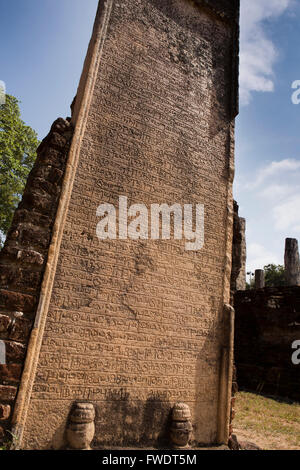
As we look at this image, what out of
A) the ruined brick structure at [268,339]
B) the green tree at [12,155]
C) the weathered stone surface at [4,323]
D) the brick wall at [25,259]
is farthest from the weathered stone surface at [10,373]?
the green tree at [12,155]

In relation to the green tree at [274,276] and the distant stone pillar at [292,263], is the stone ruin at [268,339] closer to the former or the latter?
the distant stone pillar at [292,263]

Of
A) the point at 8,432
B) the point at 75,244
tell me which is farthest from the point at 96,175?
the point at 8,432

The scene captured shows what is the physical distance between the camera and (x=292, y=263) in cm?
1270

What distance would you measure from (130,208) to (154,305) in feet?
4.00

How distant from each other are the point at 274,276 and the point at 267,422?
25059 mm

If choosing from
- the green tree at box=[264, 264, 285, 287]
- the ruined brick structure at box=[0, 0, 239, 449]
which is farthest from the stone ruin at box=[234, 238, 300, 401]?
the green tree at box=[264, 264, 285, 287]

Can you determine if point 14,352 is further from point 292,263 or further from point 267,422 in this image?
point 292,263

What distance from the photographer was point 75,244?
10.9 feet

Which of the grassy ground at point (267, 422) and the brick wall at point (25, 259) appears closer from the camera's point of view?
the brick wall at point (25, 259)

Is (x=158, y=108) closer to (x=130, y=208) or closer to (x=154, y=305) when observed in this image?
(x=130, y=208)

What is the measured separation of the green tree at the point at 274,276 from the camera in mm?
27772

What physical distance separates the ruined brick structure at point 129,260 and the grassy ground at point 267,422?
1024mm

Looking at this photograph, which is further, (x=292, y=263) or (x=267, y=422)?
(x=292, y=263)

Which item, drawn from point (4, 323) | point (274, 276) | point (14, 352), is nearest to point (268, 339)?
point (14, 352)
